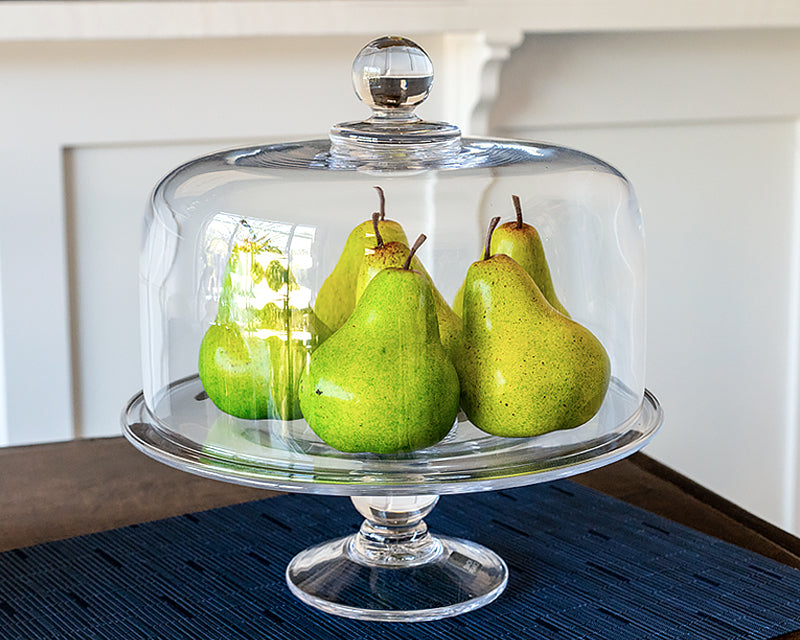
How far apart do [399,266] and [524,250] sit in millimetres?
83

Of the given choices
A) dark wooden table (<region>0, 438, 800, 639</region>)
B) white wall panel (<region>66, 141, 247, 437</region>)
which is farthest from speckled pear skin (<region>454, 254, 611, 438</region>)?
white wall panel (<region>66, 141, 247, 437</region>)

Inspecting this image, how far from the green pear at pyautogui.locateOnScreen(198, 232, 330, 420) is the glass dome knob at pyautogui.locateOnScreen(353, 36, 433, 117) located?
0.38 ft

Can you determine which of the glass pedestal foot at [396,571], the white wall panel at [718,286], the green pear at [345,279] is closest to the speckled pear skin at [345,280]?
the green pear at [345,279]

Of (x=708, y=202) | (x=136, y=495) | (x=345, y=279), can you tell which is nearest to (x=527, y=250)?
(x=345, y=279)

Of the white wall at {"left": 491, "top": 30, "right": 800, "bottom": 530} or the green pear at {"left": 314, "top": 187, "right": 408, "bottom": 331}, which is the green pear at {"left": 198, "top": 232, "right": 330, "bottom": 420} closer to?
the green pear at {"left": 314, "top": 187, "right": 408, "bottom": 331}

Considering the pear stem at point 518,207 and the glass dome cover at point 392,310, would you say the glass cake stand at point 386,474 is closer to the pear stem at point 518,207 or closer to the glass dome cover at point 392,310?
the glass dome cover at point 392,310

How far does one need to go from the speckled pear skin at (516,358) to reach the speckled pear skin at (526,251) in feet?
0.12

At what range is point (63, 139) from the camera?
130cm

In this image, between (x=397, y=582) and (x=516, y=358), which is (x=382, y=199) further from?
(x=397, y=582)

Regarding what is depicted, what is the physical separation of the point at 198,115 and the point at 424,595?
2.90 feet

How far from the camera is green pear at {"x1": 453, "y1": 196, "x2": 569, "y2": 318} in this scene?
599mm

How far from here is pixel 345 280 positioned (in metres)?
0.58

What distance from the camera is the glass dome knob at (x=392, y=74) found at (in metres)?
0.61

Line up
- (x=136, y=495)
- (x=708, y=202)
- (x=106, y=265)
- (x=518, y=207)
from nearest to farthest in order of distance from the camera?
(x=518, y=207) < (x=136, y=495) < (x=106, y=265) < (x=708, y=202)
